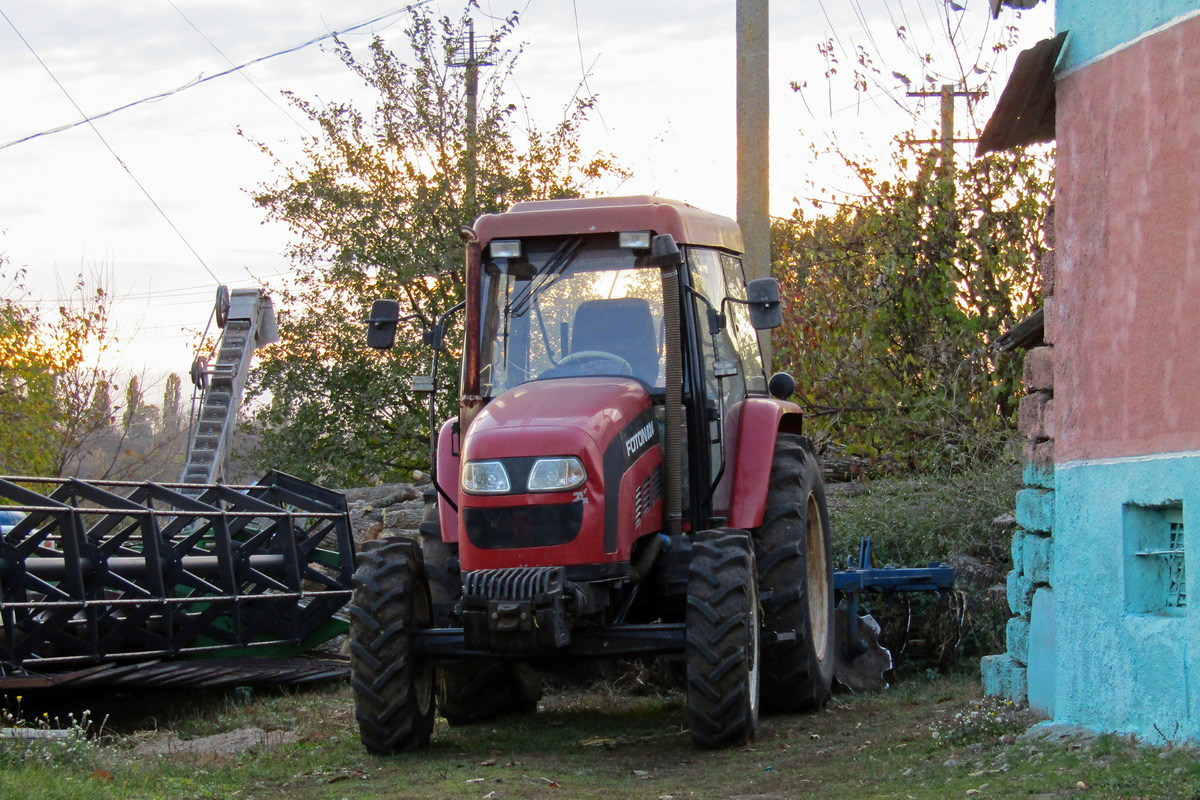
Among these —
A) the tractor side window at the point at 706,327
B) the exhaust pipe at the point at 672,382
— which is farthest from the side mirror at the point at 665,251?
the tractor side window at the point at 706,327

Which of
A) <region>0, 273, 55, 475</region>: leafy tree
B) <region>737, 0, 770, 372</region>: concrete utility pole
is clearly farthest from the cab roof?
<region>0, 273, 55, 475</region>: leafy tree

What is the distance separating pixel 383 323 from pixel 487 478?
1.24m

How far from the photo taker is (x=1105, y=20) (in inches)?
239

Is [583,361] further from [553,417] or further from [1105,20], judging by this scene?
[1105,20]

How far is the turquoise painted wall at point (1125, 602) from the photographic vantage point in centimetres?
524

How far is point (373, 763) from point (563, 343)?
7.78 ft

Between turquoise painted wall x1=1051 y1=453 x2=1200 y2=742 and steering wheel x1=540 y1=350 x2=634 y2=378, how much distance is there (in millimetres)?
2280

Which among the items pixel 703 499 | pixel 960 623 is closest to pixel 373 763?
pixel 703 499

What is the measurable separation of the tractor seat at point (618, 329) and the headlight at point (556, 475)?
3.42ft

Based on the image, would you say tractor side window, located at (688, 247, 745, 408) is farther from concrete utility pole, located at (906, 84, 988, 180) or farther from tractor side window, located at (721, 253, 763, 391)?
concrete utility pole, located at (906, 84, 988, 180)

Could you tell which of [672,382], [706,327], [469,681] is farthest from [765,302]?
[469,681]

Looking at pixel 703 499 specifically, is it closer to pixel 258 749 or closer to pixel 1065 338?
pixel 1065 338

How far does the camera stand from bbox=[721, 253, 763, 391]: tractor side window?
7.87 meters

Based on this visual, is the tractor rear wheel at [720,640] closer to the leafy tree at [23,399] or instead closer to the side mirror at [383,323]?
the side mirror at [383,323]
